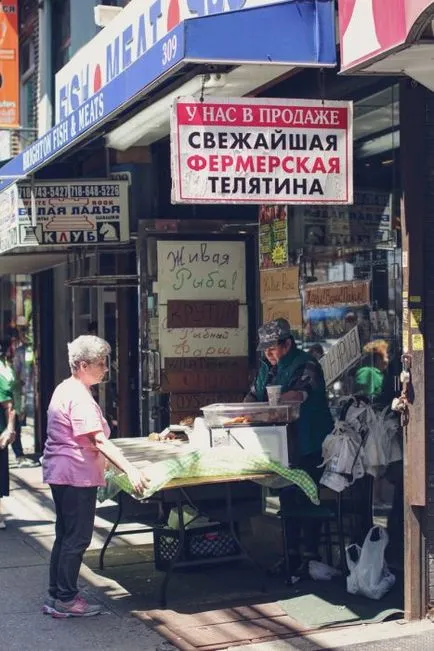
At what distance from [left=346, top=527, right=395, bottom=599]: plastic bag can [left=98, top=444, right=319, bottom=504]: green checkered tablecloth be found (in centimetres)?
47

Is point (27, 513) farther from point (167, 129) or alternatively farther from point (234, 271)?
point (167, 129)

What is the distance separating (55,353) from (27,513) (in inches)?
204

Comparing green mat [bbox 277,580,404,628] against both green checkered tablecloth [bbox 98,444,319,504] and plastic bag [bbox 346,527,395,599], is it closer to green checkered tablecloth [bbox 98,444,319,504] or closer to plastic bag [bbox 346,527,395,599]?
plastic bag [bbox 346,527,395,599]

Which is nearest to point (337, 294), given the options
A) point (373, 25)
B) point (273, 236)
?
point (273, 236)

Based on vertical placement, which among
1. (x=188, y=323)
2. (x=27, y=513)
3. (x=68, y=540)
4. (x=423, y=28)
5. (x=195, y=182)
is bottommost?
(x=27, y=513)

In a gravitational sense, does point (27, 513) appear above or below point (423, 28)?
below

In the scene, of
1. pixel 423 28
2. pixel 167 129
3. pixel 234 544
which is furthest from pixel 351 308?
pixel 423 28

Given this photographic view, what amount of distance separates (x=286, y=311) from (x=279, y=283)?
0.25 meters

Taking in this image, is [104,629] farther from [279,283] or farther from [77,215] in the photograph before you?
[77,215]

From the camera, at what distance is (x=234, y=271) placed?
968 cm

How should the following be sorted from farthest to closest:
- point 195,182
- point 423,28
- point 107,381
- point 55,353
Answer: point 55,353, point 107,381, point 195,182, point 423,28

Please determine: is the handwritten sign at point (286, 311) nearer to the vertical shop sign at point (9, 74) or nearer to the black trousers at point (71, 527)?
the black trousers at point (71, 527)

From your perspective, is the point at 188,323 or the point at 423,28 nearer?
the point at 423,28

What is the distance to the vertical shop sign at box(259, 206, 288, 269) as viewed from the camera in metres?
8.76
